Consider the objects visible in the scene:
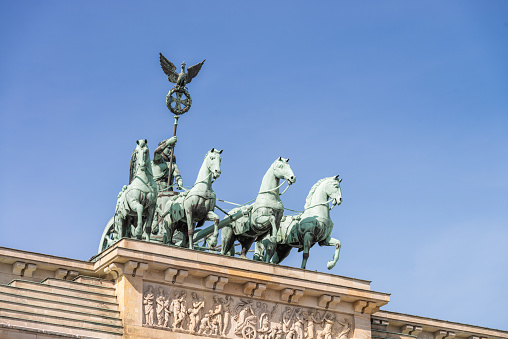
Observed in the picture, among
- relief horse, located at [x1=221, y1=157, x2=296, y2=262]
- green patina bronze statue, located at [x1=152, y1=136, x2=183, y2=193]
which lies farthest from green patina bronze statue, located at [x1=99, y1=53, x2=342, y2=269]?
green patina bronze statue, located at [x1=152, y1=136, x2=183, y2=193]

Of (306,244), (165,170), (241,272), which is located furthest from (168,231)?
(165,170)

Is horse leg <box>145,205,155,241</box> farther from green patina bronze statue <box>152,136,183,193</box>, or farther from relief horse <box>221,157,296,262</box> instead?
green patina bronze statue <box>152,136,183,193</box>

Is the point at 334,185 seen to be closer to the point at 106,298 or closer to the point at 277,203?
the point at 277,203

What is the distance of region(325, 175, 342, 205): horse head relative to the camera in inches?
1480

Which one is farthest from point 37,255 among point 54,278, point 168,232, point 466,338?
point 466,338

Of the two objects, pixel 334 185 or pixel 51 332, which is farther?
pixel 334 185

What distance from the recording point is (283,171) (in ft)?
122

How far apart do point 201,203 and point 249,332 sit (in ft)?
12.3

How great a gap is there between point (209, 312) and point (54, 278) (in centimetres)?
407

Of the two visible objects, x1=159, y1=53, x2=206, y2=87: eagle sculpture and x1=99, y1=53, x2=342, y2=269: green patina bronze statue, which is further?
x1=159, y1=53, x2=206, y2=87: eagle sculpture

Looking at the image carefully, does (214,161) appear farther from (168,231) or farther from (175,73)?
(175,73)

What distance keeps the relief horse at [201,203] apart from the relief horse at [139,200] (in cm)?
94

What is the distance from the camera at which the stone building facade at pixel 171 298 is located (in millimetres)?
32688

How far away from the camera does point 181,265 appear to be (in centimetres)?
3419
